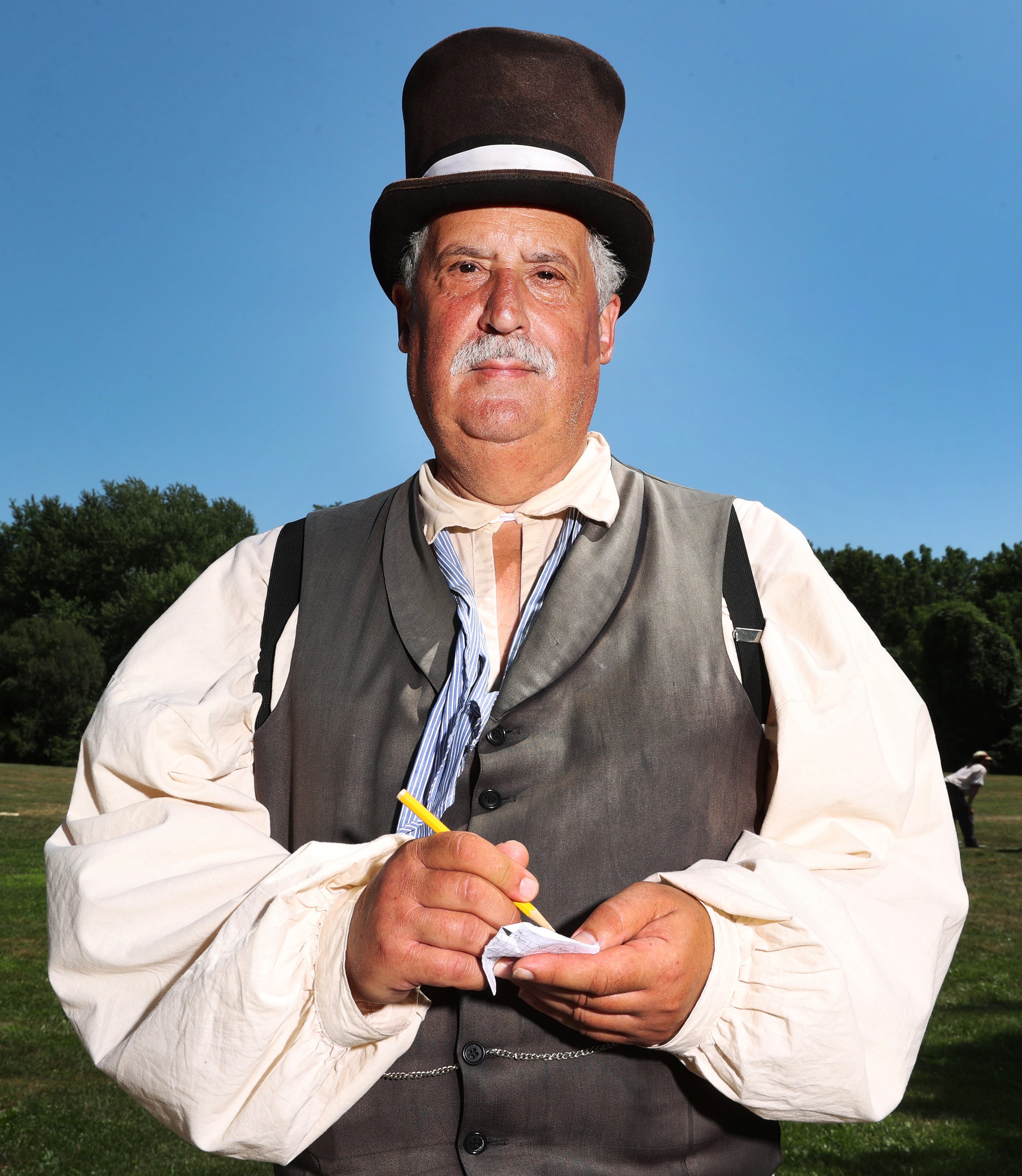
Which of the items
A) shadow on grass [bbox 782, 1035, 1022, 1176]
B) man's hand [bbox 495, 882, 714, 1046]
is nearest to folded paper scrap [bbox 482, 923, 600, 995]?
man's hand [bbox 495, 882, 714, 1046]

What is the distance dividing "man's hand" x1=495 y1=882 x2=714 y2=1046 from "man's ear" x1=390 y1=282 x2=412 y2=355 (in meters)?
1.26

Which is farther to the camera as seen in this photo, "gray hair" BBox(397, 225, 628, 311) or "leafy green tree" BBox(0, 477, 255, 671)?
"leafy green tree" BBox(0, 477, 255, 671)

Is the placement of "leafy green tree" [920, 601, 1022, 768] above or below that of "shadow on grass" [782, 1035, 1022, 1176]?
above

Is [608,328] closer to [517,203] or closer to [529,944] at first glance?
[517,203]

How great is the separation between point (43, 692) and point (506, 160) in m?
34.0

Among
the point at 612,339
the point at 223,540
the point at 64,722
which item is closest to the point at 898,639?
the point at 223,540

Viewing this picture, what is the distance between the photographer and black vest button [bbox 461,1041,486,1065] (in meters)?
1.52

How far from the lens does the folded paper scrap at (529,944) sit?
1192mm

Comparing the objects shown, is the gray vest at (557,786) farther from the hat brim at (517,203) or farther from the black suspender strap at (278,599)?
the hat brim at (517,203)

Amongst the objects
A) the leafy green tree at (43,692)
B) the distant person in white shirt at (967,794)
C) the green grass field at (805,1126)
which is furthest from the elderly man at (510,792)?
the leafy green tree at (43,692)

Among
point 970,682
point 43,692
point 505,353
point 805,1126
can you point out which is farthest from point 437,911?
point 970,682

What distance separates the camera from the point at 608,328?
2.10 meters

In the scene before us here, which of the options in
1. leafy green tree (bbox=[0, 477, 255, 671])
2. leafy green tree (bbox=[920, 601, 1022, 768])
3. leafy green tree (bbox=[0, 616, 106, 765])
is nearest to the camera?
leafy green tree (bbox=[0, 616, 106, 765])

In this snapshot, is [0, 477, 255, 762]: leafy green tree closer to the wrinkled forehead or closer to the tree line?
the tree line
